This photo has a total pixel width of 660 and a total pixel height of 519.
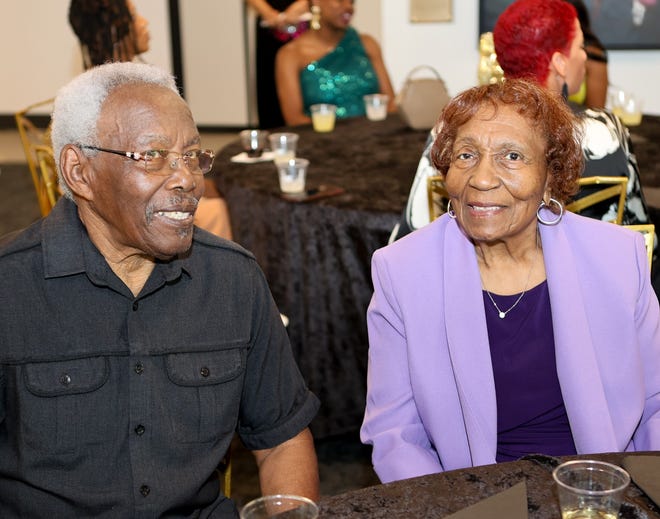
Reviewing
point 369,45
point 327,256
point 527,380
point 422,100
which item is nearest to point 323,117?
point 422,100

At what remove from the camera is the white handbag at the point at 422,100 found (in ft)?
13.5

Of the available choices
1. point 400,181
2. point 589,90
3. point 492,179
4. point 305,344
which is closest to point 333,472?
point 305,344

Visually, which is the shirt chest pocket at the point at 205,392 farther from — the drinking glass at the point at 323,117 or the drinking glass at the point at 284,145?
the drinking glass at the point at 323,117

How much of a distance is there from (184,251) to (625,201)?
135cm

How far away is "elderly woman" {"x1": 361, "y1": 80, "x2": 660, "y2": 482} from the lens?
181cm

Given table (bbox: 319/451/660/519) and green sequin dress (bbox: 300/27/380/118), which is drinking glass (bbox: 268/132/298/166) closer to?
green sequin dress (bbox: 300/27/380/118)

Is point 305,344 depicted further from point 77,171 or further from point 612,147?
point 77,171

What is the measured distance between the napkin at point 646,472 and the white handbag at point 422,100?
2811mm

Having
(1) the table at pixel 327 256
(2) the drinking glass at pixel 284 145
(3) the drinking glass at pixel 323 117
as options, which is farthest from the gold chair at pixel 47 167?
(3) the drinking glass at pixel 323 117

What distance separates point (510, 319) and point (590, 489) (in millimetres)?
669

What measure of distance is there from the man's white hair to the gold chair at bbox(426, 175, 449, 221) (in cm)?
102

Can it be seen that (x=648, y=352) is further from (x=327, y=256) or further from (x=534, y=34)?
(x=327, y=256)

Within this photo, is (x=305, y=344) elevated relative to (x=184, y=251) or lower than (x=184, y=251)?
lower

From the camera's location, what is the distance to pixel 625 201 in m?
2.53
